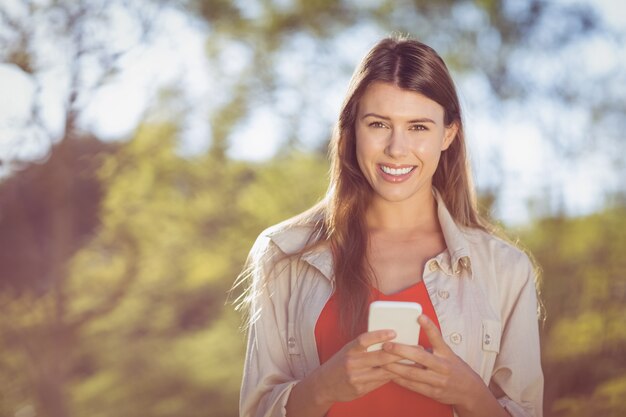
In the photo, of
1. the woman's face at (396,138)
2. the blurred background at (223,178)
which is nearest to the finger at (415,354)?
the woman's face at (396,138)

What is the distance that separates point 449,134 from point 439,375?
2.48ft

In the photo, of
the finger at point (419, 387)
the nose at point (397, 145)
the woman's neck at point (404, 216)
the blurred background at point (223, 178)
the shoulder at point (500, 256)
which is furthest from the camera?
the blurred background at point (223, 178)

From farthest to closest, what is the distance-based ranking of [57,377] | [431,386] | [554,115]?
[554,115]
[57,377]
[431,386]

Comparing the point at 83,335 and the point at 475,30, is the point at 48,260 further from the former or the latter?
the point at 475,30

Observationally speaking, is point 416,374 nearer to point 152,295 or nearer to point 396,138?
point 396,138

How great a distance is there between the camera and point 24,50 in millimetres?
5074

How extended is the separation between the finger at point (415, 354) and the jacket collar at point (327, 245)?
0.41m

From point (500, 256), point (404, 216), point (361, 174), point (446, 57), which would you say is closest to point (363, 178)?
point (361, 174)

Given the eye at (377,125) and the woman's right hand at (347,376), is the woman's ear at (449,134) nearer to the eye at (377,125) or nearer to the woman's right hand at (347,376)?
the eye at (377,125)

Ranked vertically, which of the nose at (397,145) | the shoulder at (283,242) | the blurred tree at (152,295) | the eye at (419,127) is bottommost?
the shoulder at (283,242)

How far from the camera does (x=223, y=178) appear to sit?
585cm

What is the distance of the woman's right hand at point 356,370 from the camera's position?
5.47ft

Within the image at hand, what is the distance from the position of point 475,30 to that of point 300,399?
4813 mm

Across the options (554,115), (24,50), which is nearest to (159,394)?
(24,50)
